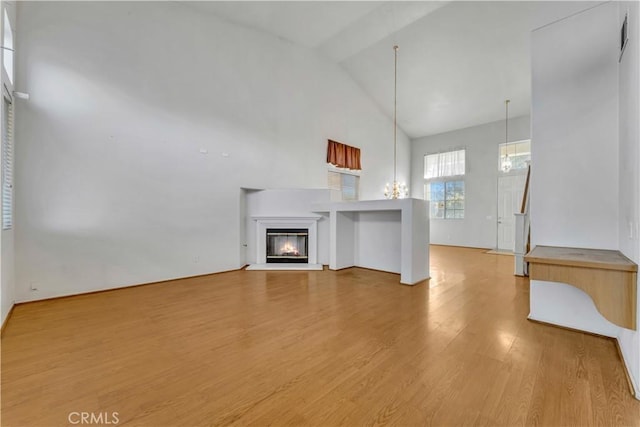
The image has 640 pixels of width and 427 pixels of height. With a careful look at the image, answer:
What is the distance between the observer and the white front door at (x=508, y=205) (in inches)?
311

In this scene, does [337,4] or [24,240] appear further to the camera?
[337,4]

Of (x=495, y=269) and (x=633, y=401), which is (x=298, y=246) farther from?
(x=633, y=401)

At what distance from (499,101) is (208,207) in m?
8.22

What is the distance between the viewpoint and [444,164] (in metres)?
9.45

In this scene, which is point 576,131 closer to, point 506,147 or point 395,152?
point 395,152

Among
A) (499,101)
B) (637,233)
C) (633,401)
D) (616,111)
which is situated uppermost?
(499,101)

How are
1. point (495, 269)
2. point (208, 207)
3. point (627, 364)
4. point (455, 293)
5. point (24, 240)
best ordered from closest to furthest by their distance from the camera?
point (627, 364)
point (24, 240)
point (455, 293)
point (208, 207)
point (495, 269)

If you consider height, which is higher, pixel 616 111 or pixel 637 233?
pixel 616 111

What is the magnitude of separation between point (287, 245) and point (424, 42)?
18.5 ft

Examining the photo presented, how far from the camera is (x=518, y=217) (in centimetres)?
502

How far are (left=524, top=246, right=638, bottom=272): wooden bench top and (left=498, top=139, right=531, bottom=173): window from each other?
6323 mm

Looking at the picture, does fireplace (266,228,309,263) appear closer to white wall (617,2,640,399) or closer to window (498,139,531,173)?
white wall (617,2,640,399)

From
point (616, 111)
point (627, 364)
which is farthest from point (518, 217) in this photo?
point (627, 364)

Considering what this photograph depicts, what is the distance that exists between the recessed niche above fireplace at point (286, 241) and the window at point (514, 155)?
631 centimetres
